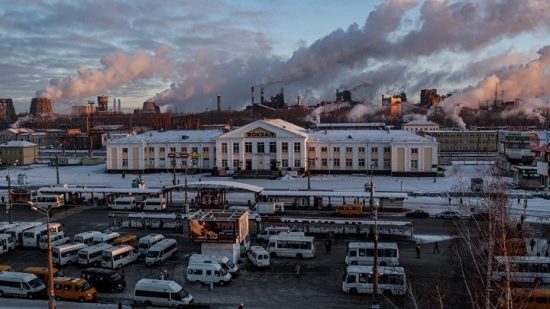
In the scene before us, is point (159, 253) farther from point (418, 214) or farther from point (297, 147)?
point (297, 147)

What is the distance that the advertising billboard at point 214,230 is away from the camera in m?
19.3

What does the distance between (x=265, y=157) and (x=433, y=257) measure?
93.5ft

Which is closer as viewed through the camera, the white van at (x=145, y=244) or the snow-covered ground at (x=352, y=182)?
the white van at (x=145, y=244)

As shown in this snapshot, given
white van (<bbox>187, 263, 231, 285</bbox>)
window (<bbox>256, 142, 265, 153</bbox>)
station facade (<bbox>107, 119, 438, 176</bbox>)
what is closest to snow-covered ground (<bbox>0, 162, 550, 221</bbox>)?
station facade (<bbox>107, 119, 438, 176</bbox>)

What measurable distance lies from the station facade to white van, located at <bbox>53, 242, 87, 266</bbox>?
2569cm

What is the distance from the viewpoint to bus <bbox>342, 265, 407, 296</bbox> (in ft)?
52.2

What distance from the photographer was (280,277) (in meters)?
17.9

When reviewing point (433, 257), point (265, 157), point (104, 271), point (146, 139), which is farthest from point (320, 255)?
point (146, 139)

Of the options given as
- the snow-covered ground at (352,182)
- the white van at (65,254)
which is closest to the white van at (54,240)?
the white van at (65,254)

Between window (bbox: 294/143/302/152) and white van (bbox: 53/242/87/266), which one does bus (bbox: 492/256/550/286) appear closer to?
white van (bbox: 53/242/87/266)

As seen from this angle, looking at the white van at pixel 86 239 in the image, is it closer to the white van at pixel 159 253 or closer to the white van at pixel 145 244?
the white van at pixel 145 244

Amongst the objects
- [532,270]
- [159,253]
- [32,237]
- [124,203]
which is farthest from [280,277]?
[124,203]

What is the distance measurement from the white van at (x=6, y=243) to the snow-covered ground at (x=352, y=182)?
50.0ft

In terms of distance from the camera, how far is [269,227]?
23.7 metres
